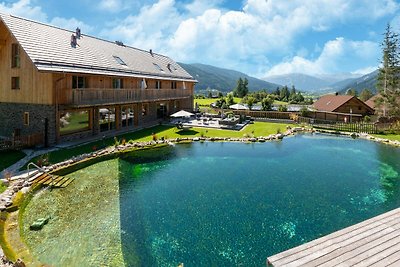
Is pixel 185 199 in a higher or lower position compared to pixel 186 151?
lower

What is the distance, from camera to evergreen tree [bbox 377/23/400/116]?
40219mm

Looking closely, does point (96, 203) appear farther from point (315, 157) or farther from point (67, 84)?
point (315, 157)

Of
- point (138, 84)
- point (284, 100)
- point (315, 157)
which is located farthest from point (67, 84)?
point (284, 100)

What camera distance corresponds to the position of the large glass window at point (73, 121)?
22156mm

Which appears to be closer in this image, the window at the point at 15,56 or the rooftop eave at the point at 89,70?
the rooftop eave at the point at 89,70

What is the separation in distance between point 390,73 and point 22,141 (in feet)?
151

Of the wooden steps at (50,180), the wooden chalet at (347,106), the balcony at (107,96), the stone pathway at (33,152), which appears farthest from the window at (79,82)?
the wooden chalet at (347,106)

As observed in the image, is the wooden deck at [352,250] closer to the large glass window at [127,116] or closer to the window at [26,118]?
the window at [26,118]

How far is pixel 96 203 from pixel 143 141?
38.6ft

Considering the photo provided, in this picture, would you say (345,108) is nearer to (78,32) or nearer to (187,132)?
(187,132)

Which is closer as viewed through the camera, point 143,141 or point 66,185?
point 66,185

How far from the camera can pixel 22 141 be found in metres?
19.7

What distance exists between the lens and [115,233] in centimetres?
1004

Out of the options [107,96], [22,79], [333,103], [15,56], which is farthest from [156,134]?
[333,103]
